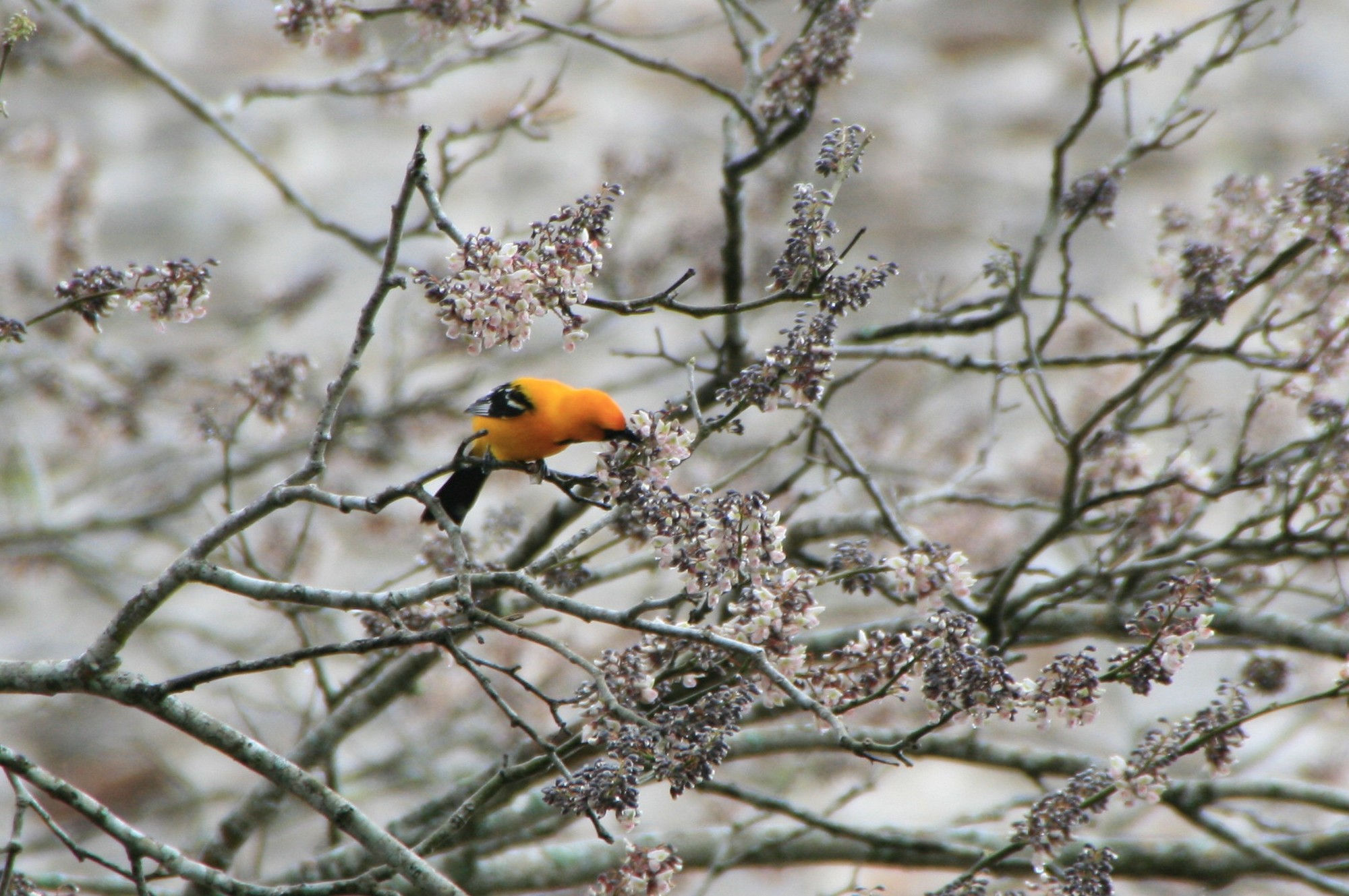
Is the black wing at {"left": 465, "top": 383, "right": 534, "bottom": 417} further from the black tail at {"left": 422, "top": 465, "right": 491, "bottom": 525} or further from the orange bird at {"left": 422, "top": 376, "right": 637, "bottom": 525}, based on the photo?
the black tail at {"left": 422, "top": 465, "right": 491, "bottom": 525}

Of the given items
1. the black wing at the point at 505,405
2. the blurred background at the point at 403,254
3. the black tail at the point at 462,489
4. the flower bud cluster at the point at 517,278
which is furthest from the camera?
the blurred background at the point at 403,254

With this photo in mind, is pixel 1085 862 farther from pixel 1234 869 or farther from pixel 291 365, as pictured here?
pixel 291 365

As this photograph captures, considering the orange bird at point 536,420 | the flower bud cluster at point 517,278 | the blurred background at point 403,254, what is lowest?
the flower bud cluster at point 517,278

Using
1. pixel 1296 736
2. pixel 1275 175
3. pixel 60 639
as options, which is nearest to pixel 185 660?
pixel 60 639

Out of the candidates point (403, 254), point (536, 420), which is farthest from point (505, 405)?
point (403, 254)

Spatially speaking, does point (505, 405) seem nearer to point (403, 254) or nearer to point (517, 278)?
point (517, 278)

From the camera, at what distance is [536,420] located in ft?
11.2

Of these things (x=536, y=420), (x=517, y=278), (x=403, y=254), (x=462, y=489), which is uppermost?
(x=403, y=254)

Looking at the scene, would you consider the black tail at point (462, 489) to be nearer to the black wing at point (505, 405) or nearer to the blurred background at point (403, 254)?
the black wing at point (505, 405)

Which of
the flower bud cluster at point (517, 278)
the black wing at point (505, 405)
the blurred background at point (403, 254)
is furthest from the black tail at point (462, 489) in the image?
the flower bud cluster at point (517, 278)

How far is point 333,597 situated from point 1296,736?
6.31m

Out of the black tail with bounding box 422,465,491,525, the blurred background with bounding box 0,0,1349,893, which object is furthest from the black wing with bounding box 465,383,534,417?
the blurred background with bounding box 0,0,1349,893

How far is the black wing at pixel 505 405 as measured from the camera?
3482mm

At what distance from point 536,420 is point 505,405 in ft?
0.48
